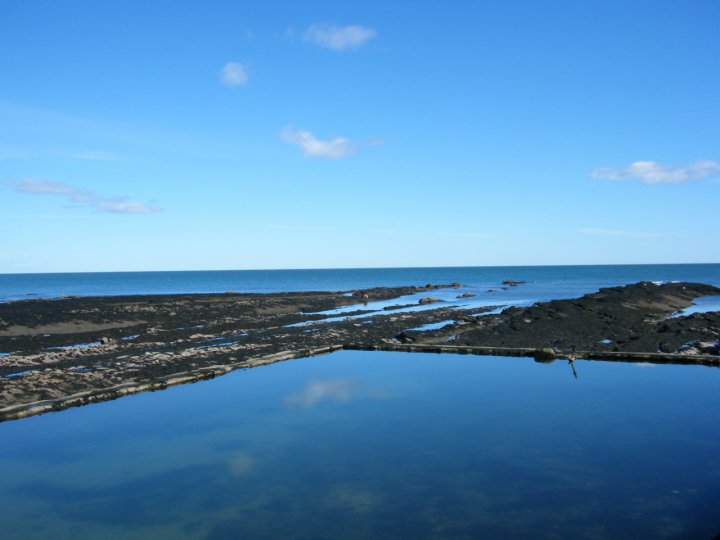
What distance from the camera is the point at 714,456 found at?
31.1 ft

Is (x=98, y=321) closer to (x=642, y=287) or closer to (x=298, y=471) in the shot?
(x=298, y=471)

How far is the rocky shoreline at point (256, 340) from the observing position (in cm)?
1616

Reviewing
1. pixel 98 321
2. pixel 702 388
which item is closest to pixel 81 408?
pixel 702 388

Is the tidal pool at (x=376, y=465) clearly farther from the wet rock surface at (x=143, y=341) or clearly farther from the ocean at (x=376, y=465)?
the wet rock surface at (x=143, y=341)

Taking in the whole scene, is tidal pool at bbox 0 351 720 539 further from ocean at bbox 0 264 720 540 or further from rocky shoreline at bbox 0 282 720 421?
rocky shoreline at bbox 0 282 720 421

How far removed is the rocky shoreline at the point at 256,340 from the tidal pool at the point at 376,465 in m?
2.65

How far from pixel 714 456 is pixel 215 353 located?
16690mm

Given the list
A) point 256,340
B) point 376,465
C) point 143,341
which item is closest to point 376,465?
point 376,465

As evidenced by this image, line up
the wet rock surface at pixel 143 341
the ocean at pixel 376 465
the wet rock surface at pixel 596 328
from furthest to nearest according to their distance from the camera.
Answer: the wet rock surface at pixel 596 328, the wet rock surface at pixel 143 341, the ocean at pixel 376 465

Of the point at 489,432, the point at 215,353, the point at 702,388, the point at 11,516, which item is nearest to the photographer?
the point at 11,516

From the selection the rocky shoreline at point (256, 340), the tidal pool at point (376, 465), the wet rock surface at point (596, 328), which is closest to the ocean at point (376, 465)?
the tidal pool at point (376, 465)

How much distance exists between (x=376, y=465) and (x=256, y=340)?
17.2 m

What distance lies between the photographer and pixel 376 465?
376 inches

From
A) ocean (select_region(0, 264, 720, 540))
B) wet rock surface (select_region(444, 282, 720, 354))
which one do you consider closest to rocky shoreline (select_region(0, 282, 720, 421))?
wet rock surface (select_region(444, 282, 720, 354))
